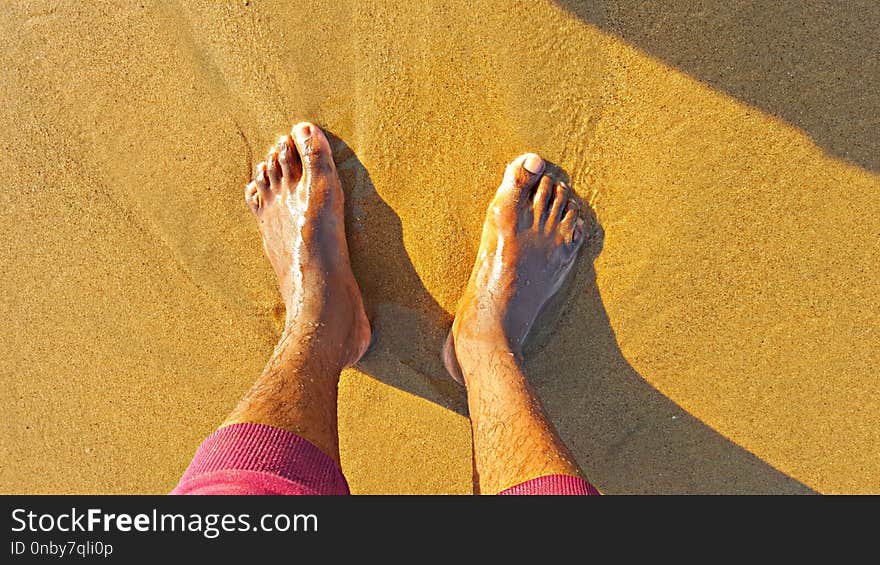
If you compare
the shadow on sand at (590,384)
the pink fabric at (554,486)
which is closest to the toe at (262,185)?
the shadow on sand at (590,384)

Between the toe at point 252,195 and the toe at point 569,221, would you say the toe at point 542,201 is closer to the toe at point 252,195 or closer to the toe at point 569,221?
the toe at point 569,221

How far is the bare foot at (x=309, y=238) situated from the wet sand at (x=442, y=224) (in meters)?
0.07

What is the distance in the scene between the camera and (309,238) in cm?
193

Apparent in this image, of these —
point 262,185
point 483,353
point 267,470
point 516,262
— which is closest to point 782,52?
point 516,262

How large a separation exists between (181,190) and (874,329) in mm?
2353

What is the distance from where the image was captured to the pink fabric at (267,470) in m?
1.35

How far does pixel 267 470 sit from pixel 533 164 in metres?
1.20

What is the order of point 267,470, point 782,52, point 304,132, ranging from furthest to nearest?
point 304,132 < point 782,52 < point 267,470

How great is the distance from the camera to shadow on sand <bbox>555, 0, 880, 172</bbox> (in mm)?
1770

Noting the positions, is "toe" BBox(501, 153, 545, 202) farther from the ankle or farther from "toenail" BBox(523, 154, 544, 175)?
the ankle

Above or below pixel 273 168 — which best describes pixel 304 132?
above

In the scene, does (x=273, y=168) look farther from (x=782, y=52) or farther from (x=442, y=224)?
(x=782, y=52)

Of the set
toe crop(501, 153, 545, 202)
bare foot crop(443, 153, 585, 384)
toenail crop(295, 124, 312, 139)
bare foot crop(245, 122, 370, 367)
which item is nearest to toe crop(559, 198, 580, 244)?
bare foot crop(443, 153, 585, 384)

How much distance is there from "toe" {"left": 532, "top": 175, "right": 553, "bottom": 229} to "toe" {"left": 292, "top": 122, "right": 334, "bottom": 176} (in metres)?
0.70
